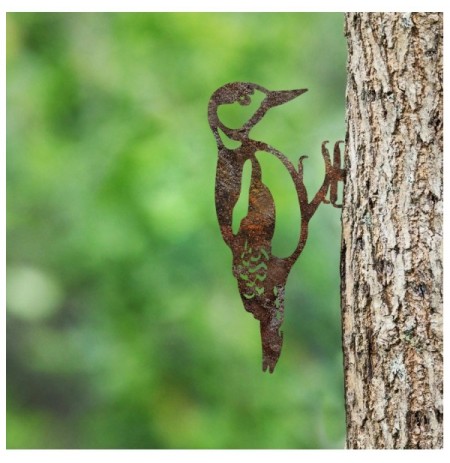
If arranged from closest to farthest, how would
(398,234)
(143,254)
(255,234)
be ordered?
(398,234)
(255,234)
(143,254)

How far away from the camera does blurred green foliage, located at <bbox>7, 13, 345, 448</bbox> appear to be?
123 inches

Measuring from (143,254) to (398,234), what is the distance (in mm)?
1725

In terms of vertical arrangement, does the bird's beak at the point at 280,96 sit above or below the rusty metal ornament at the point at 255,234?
→ above

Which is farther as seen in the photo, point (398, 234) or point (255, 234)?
point (255, 234)

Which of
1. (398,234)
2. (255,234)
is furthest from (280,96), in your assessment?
(398,234)

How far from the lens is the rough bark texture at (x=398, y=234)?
153cm

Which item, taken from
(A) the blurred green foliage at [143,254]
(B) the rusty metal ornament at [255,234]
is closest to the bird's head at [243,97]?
(B) the rusty metal ornament at [255,234]

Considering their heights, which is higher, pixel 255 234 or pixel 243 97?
pixel 243 97

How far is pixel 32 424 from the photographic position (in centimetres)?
343

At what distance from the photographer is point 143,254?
3.14 m

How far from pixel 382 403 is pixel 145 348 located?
72.2 inches

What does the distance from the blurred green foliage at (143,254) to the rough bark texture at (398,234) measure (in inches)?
55.9

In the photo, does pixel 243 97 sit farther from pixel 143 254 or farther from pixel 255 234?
→ pixel 143 254

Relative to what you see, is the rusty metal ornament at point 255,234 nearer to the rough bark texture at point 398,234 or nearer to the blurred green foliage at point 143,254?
the rough bark texture at point 398,234
